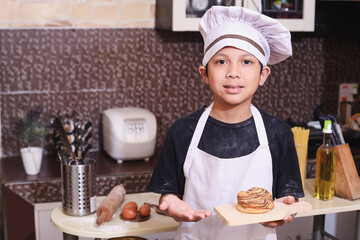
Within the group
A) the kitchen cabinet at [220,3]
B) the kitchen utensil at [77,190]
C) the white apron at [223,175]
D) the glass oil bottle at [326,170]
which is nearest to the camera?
the white apron at [223,175]

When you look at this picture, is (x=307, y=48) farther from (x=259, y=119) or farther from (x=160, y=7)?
(x=259, y=119)

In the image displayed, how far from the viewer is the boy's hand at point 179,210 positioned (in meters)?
1.32

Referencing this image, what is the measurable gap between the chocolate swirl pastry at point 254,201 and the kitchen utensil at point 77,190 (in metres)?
0.58

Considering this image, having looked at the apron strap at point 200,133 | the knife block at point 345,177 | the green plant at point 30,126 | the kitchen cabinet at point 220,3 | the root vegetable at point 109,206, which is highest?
the kitchen cabinet at point 220,3

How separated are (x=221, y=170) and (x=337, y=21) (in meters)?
1.65

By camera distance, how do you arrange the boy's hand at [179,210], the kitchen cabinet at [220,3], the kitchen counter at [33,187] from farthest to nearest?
1. the kitchen cabinet at [220,3]
2. the kitchen counter at [33,187]
3. the boy's hand at [179,210]

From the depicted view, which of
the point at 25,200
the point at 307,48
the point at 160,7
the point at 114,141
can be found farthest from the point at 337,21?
the point at 25,200

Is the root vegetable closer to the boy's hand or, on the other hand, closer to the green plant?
the boy's hand

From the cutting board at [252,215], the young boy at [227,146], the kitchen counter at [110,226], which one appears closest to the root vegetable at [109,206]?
the kitchen counter at [110,226]

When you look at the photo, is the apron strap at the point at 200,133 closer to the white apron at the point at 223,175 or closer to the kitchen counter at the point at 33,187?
the white apron at the point at 223,175

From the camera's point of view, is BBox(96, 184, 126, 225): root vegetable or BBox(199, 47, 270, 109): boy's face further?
BBox(96, 184, 126, 225): root vegetable

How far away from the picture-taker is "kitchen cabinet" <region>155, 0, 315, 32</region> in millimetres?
2383

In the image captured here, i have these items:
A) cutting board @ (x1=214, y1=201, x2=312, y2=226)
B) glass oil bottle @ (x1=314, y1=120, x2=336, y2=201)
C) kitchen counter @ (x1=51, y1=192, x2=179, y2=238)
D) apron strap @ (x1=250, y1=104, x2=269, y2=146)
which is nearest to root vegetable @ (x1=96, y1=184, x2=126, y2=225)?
kitchen counter @ (x1=51, y1=192, x2=179, y2=238)

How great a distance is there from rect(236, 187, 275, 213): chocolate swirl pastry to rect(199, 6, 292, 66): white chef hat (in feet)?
1.21
